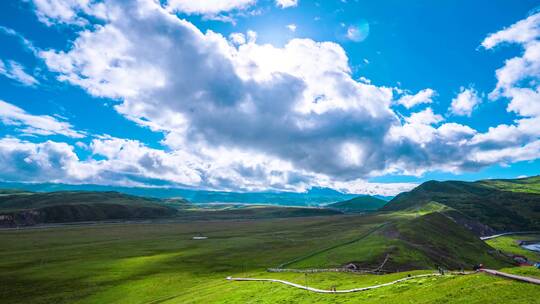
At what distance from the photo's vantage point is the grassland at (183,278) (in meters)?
39.5

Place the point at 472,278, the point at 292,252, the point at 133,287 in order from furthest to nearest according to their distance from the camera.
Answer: the point at 292,252
the point at 133,287
the point at 472,278

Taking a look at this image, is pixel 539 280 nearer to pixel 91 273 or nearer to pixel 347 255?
pixel 347 255

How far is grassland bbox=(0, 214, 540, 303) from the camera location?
39.5m

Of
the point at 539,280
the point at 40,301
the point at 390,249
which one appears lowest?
the point at 40,301

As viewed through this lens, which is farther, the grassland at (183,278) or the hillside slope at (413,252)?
the hillside slope at (413,252)

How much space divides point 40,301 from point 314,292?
2366 inches

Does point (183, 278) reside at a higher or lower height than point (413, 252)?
lower

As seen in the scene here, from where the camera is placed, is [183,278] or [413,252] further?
[413,252]

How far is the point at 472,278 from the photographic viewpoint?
39.9m

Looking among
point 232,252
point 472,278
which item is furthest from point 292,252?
point 472,278

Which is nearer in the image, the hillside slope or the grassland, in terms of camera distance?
the grassland

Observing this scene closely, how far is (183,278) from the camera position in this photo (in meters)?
92.2

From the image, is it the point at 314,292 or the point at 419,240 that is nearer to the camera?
the point at 314,292

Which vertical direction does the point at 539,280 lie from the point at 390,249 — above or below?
above
